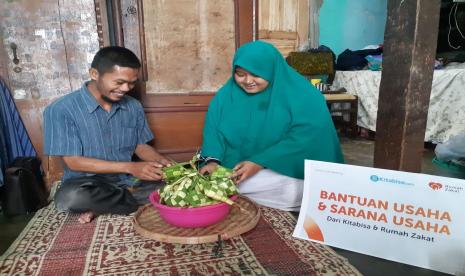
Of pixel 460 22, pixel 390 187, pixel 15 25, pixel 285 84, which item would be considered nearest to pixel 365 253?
pixel 390 187

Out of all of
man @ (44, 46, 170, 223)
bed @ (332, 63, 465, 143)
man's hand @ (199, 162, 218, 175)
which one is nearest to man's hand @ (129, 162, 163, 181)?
man @ (44, 46, 170, 223)

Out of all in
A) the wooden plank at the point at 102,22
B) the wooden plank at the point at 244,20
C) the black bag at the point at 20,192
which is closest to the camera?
the black bag at the point at 20,192

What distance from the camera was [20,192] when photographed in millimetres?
2092

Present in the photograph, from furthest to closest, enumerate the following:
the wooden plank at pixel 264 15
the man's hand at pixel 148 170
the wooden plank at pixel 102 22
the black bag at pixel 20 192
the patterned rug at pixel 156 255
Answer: the wooden plank at pixel 264 15, the wooden plank at pixel 102 22, the black bag at pixel 20 192, the man's hand at pixel 148 170, the patterned rug at pixel 156 255

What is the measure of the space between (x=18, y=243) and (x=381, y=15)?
5.58 meters

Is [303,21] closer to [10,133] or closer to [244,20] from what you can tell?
[244,20]

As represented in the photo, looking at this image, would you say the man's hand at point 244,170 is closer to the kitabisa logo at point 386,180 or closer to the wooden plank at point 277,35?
the kitabisa logo at point 386,180

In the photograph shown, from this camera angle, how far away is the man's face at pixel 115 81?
1831 mm

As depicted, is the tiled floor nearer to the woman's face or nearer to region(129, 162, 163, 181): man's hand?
region(129, 162, 163, 181): man's hand

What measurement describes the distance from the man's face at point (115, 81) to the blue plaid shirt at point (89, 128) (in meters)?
0.10

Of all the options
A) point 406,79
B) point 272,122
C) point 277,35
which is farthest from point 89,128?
point 277,35

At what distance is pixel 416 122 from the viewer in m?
1.53

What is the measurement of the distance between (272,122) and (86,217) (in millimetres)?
1212

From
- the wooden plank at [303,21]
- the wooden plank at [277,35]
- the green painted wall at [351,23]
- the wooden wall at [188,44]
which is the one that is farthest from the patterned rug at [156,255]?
the green painted wall at [351,23]
